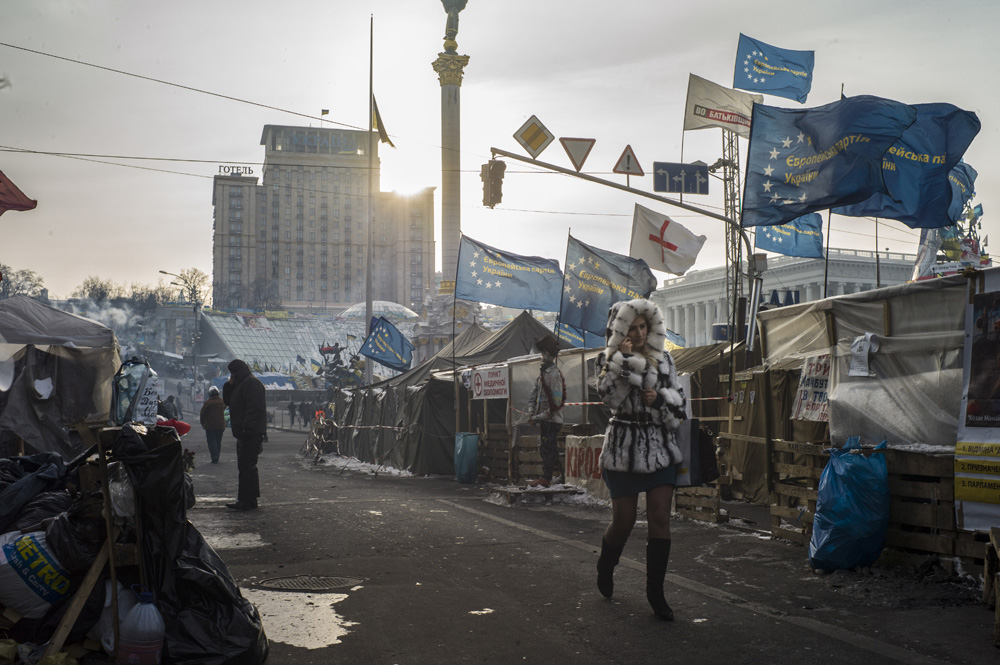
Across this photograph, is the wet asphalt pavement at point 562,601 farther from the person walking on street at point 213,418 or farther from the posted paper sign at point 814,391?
the person walking on street at point 213,418

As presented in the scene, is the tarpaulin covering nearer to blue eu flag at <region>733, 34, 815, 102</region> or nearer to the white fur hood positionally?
the white fur hood

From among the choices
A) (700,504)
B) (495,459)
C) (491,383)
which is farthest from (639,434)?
(491,383)

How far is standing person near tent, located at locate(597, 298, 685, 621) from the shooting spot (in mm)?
4977

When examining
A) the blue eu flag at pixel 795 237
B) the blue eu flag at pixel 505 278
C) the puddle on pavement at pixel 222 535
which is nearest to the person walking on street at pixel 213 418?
the blue eu flag at pixel 505 278

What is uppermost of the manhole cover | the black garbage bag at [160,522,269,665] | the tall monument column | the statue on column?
the statue on column

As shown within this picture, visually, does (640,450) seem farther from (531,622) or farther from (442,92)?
(442,92)

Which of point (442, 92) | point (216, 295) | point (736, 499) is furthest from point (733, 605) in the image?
point (216, 295)

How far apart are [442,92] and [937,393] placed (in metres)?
60.6

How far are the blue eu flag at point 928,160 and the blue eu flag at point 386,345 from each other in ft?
46.8

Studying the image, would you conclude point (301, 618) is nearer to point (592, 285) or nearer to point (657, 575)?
point (657, 575)

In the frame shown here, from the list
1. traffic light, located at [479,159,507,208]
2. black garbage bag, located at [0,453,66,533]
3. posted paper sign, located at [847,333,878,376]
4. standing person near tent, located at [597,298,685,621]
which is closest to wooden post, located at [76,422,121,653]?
black garbage bag, located at [0,453,66,533]

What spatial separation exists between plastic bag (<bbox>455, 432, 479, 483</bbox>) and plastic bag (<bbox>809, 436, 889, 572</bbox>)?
9.20 metres

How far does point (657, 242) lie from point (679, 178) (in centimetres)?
138

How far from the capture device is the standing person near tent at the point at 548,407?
38.1ft
